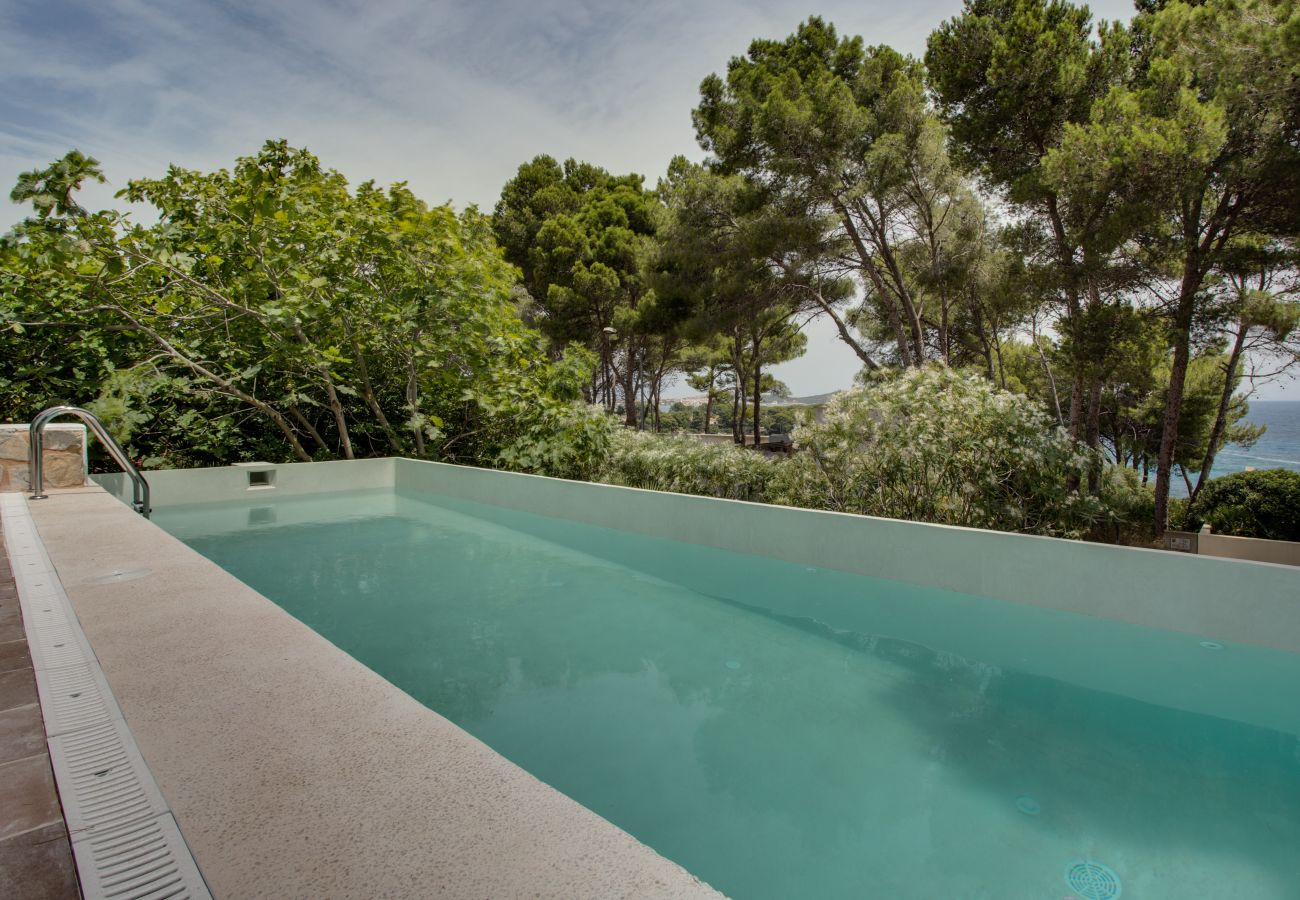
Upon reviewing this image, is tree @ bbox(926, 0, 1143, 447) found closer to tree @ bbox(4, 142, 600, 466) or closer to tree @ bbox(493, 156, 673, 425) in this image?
tree @ bbox(4, 142, 600, 466)

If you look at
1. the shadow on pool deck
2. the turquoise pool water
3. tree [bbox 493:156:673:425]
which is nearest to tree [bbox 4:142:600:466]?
the turquoise pool water

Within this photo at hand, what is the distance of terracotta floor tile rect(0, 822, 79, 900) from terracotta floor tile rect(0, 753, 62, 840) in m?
0.03

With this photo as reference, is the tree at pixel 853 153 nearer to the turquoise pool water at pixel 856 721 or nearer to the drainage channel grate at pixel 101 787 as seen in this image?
the turquoise pool water at pixel 856 721

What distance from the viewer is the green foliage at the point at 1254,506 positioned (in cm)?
1084

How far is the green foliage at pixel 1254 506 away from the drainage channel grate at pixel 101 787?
1436 centimetres

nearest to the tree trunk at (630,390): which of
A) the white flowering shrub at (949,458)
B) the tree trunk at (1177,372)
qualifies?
the tree trunk at (1177,372)

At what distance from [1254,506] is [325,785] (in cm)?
1473

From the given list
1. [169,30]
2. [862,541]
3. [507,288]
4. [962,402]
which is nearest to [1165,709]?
[862,541]

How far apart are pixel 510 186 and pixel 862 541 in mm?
18481

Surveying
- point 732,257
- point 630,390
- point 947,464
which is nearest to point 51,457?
point 947,464

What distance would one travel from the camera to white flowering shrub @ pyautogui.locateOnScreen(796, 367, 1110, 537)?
4.43 m

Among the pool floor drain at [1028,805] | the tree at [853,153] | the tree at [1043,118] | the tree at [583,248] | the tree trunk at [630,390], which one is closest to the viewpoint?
the pool floor drain at [1028,805]

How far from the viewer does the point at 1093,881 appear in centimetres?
179

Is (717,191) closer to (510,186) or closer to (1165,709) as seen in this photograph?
(510,186)
